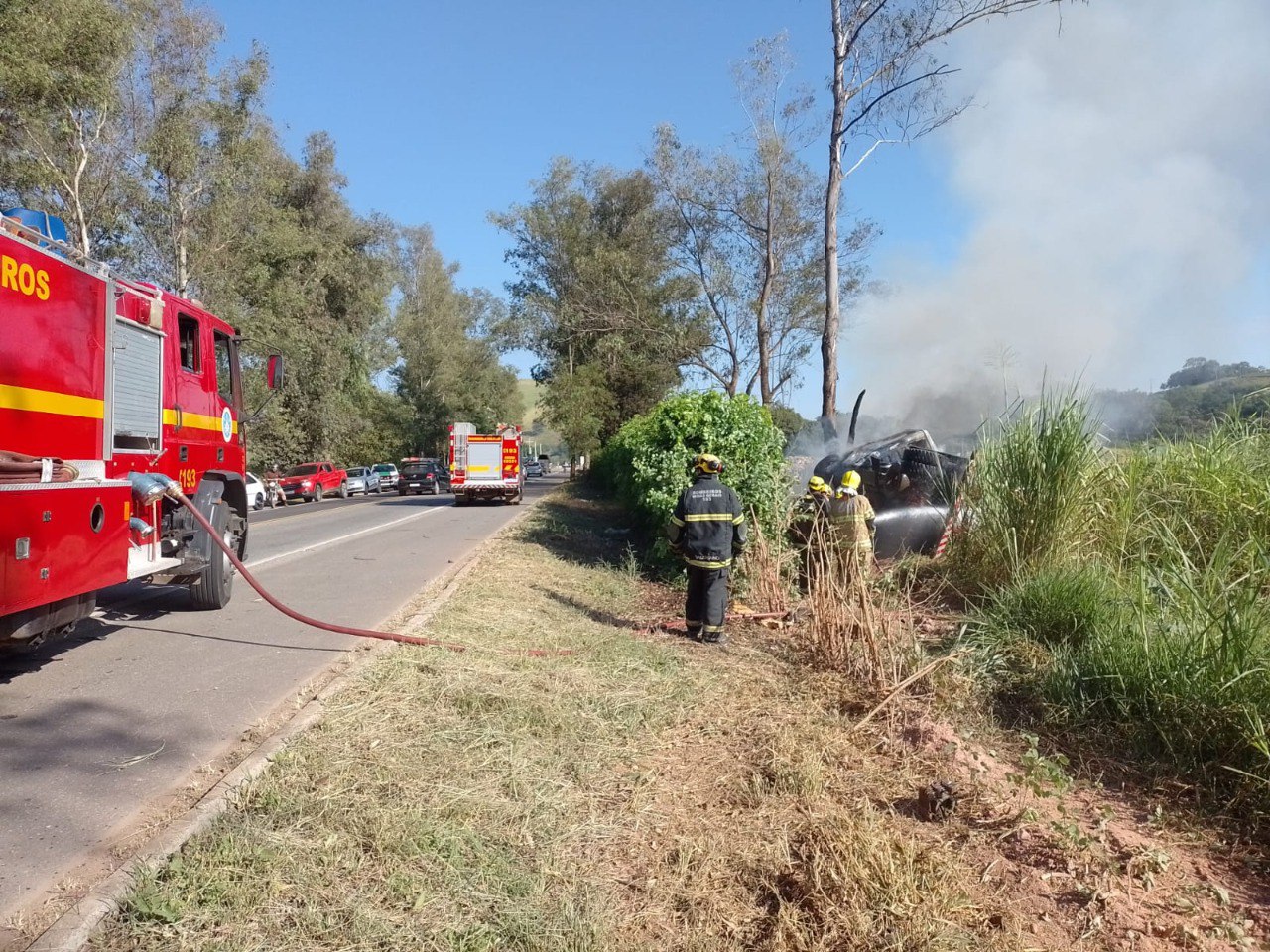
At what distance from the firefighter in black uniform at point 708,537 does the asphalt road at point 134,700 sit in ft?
9.17

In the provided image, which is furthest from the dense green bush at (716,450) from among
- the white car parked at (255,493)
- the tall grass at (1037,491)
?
the white car parked at (255,493)

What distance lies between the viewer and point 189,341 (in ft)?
25.8

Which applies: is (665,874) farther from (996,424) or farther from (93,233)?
(93,233)

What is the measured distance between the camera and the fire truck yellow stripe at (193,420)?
23.6 ft

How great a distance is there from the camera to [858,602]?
5914mm

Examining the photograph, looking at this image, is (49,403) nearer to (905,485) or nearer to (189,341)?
(189,341)

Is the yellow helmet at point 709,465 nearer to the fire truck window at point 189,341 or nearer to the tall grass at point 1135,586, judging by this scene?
the tall grass at point 1135,586

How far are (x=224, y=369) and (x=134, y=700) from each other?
430 cm

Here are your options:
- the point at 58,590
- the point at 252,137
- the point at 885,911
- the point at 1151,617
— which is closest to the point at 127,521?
the point at 58,590

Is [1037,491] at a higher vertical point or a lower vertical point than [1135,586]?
higher

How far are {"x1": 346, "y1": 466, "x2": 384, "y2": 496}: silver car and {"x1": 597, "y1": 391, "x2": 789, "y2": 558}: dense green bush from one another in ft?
100

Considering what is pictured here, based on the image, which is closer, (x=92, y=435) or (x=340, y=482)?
(x=92, y=435)

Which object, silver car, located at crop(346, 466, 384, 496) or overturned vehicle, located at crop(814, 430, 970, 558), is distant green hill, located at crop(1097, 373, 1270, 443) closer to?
overturned vehicle, located at crop(814, 430, 970, 558)

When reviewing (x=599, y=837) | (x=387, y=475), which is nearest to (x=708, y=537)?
(x=599, y=837)
